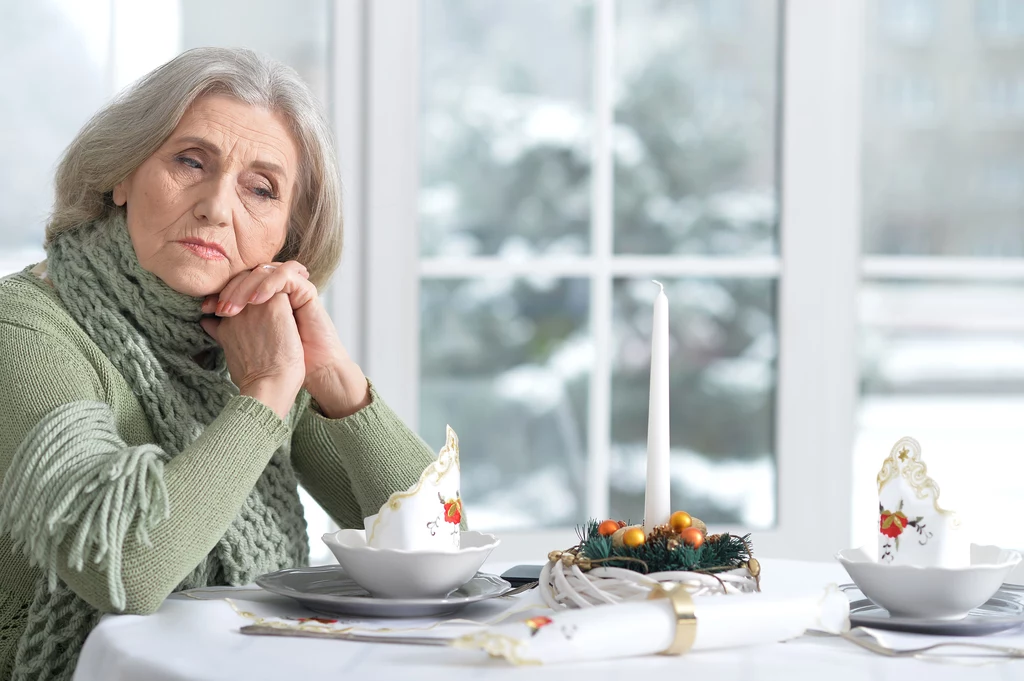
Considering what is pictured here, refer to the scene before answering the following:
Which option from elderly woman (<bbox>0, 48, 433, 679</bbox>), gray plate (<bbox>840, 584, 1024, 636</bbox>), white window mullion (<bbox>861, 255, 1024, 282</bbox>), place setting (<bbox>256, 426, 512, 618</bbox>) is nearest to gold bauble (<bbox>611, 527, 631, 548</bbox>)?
place setting (<bbox>256, 426, 512, 618</bbox>)

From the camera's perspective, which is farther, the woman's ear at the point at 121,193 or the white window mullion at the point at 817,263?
the white window mullion at the point at 817,263

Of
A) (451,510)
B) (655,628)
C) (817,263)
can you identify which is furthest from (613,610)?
(817,263)

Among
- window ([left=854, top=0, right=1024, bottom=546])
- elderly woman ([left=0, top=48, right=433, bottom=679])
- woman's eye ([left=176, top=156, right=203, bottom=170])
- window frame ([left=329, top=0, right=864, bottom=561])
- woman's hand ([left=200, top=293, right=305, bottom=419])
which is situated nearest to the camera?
elderly woman ([left=0, top=48, right=433, bottom=679])

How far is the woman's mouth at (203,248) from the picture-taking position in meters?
1.38

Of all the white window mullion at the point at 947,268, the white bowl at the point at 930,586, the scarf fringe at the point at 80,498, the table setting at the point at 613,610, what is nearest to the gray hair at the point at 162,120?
the scarf fringe at the point at 80,498

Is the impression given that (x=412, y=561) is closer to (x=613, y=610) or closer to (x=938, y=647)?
(x=613, y=610)

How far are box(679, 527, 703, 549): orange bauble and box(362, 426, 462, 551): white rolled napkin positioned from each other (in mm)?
215

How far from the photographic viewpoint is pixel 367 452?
146 centimetres

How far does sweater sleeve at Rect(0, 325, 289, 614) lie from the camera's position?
103cm

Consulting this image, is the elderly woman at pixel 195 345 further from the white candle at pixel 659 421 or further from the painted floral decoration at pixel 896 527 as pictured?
the painted floral decoration at pixel 896 527

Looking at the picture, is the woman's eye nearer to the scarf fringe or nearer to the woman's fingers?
the woman's fingers

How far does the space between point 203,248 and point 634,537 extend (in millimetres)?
714

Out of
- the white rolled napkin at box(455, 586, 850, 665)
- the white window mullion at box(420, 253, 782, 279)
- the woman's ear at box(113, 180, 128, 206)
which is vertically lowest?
the white rolled napkin at box(455, 586, 850, 665)

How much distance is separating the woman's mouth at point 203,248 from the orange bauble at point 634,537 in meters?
0.70
